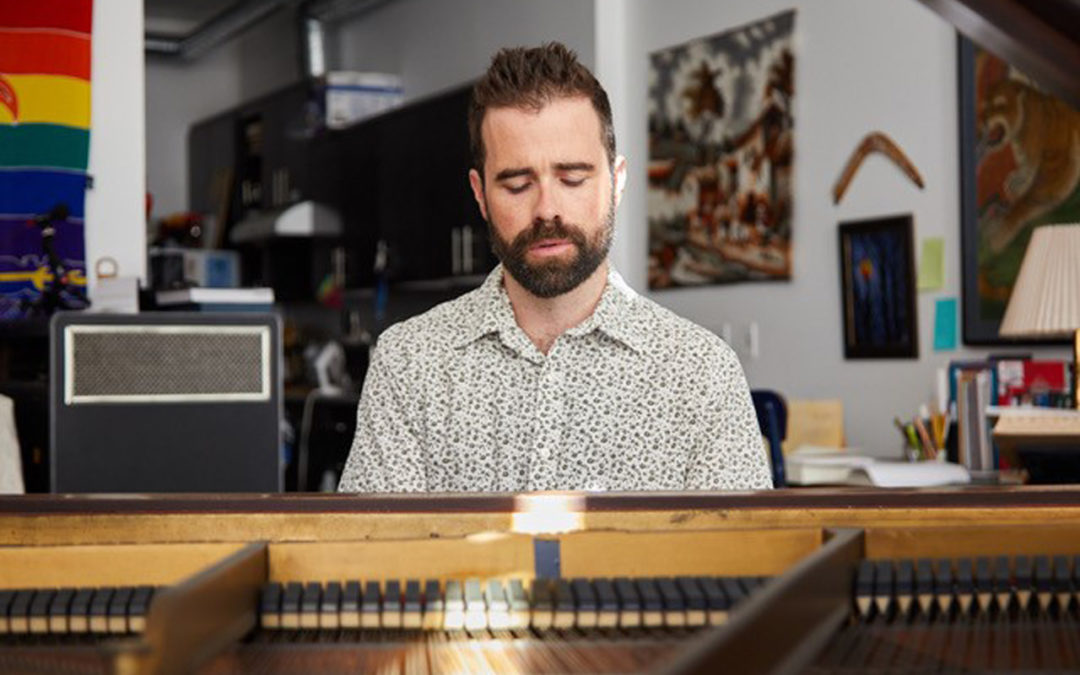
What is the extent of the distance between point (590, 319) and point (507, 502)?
0.73m

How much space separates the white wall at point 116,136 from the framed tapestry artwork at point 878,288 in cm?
224

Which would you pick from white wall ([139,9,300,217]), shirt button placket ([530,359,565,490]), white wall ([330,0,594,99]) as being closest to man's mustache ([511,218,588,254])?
shirt button placket ([530,359,565,490])

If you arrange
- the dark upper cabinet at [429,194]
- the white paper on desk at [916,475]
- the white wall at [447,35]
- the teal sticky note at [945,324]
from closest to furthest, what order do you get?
the white paper on desk at [916,475], the teal sticky note at [945,324], the white wall at [447,35], the dark upper cabinet at [429,194]

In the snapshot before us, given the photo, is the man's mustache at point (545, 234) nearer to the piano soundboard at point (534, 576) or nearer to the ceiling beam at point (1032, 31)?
the piano soundboard at point (534, 576)

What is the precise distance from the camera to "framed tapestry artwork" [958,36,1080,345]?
4.29 m

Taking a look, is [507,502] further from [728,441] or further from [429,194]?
[429,194]

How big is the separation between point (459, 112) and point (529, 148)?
16.2 feet

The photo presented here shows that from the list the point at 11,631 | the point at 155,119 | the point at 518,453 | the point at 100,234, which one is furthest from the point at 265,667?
the point at 155,119

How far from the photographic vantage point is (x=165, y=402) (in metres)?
3.83

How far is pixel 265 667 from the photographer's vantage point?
126cm

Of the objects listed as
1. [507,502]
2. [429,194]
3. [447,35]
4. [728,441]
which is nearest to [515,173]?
[728,441]

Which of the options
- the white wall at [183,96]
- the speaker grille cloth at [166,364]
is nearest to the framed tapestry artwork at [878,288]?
the speaker grille cloth at [166,364]

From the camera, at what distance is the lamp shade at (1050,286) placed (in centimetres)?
362

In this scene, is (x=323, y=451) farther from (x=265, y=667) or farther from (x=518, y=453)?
(x=265, y=667)
